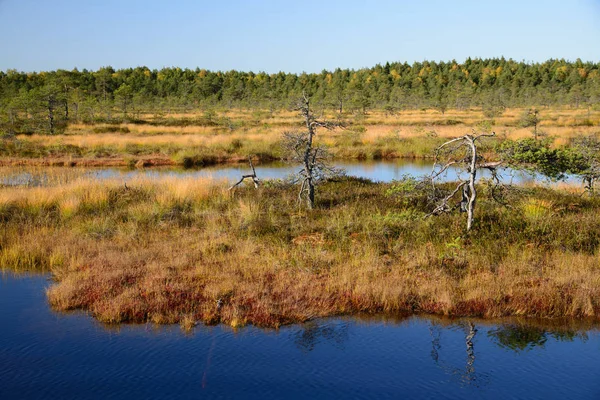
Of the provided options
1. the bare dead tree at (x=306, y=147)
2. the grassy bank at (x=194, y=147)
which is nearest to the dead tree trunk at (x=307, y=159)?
the bare dead tree at (x=306, y=147)

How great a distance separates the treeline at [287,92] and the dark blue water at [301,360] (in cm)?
4344

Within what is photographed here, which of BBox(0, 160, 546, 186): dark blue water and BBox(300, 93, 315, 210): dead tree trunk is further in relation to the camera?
BBox(0, 160, 546, 186): dark blue water

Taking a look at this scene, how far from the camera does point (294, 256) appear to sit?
1202cm

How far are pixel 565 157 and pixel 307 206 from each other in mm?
7125

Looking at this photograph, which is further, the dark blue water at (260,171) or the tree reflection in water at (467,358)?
the dark blue water at (260,171)

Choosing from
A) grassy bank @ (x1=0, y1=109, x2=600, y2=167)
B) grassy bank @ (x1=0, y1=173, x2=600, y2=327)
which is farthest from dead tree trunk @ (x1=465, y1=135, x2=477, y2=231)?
grassy bank @ (x1=0, y1=109, x2=600, y2=167)

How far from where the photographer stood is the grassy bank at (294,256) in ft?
33.2

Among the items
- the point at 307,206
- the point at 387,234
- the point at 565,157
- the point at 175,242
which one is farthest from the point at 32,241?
the point at 565,157

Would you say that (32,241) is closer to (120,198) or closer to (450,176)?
(120,198)

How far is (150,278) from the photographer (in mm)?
10898

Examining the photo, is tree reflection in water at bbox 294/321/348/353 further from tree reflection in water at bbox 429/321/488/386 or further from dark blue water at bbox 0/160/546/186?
dark blue water at bbox 0/160/546/186

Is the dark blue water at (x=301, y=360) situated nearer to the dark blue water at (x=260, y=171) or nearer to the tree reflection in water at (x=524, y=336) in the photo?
the tree reflection in water at (x=524, y=336)

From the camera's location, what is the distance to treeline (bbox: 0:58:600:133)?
6319 cm

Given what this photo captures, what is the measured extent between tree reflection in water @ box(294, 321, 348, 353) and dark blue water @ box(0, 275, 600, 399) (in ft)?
0.06
